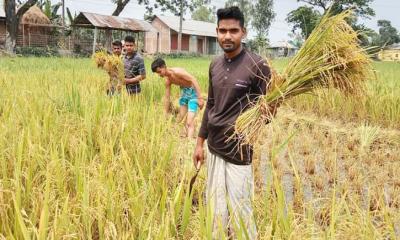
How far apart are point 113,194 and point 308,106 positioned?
5141mm

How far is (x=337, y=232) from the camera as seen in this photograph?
5.89 ft

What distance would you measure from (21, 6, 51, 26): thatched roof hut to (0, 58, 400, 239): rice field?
1946 cm

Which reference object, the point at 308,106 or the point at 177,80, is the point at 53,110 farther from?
the point at 308,106

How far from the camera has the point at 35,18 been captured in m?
23.2

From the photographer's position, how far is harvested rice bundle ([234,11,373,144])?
182 cm

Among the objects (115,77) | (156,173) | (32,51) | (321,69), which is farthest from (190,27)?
(321,69)

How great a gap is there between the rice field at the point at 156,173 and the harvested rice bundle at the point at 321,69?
12 cm

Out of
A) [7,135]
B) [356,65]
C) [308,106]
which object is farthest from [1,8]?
[356,65]

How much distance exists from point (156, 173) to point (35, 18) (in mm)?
23356

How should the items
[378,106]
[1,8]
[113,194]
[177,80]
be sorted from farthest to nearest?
[1,8]
[378,106]
[177,80]
[113,194]

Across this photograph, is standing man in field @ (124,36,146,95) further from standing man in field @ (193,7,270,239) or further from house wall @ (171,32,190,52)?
house wall @ (171,32,190,52)

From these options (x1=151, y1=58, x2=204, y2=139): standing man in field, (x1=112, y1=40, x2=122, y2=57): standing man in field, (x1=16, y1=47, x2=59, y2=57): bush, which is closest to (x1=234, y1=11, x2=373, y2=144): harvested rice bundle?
(x1=151, y1=58, x2=204, y2=139): standing man in field

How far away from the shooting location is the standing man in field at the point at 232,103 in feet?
7.02

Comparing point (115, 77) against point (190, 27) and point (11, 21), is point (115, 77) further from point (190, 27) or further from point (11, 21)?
point (190, 27)
